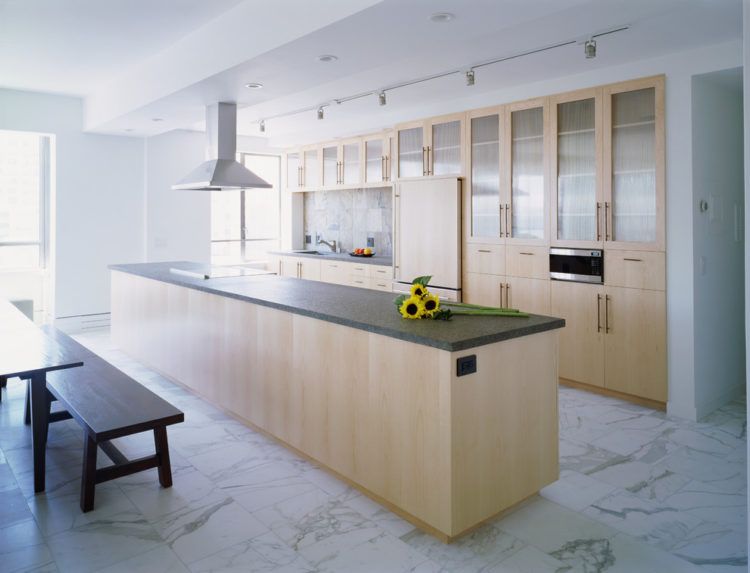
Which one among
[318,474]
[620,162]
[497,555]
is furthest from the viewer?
[620,162]

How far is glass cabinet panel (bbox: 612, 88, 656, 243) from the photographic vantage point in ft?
13.1

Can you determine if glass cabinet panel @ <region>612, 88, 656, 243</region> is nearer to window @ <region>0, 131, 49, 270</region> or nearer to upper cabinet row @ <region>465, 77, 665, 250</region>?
upper cabinet row @ <region>465, 77, 665, 250</region>

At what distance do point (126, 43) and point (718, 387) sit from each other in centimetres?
501

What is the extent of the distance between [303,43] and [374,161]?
341cm

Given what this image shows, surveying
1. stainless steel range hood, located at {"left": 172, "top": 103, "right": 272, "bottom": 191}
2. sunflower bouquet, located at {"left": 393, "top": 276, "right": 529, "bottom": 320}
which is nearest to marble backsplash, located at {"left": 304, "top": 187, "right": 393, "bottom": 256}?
stainless steel range hood, located at {"left": 172, "top": 103, "right": 272, "bottom": 191}

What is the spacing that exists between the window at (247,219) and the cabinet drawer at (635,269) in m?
4.92

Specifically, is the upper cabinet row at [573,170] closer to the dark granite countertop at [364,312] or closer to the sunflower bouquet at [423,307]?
the dark granite countertop at [364,312]

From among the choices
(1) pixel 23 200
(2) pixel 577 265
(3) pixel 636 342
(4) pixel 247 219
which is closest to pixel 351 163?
(4) pixel 247 219

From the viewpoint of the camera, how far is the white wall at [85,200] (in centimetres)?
617

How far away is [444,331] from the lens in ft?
7.93

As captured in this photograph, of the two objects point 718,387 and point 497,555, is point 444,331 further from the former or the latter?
point 718,387

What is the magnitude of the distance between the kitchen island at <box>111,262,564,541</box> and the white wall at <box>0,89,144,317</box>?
12.1 ft

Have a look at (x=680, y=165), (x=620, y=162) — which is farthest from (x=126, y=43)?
(x=680, y=165)

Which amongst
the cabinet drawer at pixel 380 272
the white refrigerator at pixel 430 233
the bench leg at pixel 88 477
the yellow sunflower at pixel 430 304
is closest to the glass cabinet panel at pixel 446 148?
the white refrigerator at pixel 430 233
